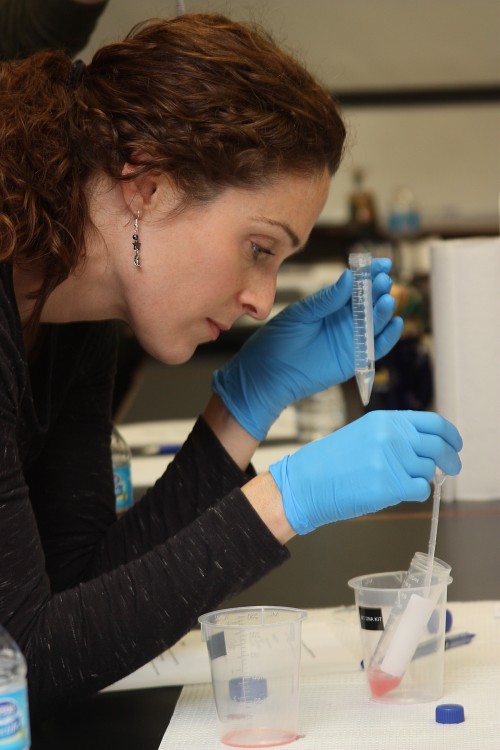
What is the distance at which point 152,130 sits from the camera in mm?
1158

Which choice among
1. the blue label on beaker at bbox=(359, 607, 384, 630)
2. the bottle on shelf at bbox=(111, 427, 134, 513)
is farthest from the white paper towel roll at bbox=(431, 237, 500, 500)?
the blue label on beaker at bbox=(359, 607, 384, 630)

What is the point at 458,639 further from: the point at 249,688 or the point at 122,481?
the point at 122,481

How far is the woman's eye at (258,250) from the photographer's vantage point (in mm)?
1220

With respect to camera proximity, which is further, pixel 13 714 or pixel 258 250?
pixel 258 250

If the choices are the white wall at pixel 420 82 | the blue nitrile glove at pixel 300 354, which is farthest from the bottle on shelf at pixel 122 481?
the white wall at pixel 420 82

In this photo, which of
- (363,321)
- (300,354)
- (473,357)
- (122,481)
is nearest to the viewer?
(363,321)

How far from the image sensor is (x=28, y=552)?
3.45ft

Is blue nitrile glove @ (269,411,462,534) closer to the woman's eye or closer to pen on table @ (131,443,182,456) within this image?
the woman's eye

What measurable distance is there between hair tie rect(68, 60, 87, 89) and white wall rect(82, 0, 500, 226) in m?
3.42

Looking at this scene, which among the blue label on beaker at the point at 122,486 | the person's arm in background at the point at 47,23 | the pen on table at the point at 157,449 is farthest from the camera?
the pen on table at the point at 157,449

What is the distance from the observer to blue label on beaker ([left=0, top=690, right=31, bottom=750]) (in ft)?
2.48

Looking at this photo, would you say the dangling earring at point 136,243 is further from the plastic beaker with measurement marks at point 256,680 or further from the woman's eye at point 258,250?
the plastic beaker with measurement marks at point 256,680

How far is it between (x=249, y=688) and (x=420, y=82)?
215 inches

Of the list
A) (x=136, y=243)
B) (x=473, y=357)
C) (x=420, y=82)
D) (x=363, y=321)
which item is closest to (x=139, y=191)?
(x=136, y=243)
